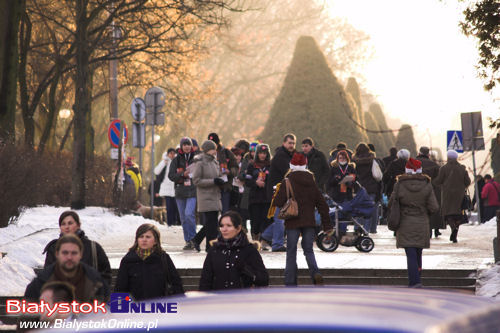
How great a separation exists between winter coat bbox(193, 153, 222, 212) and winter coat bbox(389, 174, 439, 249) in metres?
4.14

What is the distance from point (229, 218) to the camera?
841 cm

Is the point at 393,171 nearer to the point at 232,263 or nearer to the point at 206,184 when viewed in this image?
the point at 206,184

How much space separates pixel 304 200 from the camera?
40.8 feet

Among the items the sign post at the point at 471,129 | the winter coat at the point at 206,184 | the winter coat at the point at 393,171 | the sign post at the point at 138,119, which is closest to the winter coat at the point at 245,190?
the winter coat at the point at 206,184

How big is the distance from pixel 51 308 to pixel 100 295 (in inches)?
39.5

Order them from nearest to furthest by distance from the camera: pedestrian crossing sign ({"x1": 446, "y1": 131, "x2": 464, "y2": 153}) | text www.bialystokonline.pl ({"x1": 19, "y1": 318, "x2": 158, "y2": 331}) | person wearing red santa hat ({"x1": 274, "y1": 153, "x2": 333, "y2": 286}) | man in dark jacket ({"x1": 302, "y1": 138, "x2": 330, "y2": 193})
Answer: text www.bialystokonline.pl ({"x1": 19, "y1": 318, "x2": 158, "y2": 331})
person wearing red santa hat ({"x1": 274, "y1": 153, "x2": 333, "y2": 286})
man in dark jacket ({"x1": 302, "y1": 138, "x2": 330, "y2": 193})
pedestrian crossing sign ({"x1": 446, "y1": 131, "x2": 464, "y2": 153})

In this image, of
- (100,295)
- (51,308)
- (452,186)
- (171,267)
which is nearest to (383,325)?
(51,308)

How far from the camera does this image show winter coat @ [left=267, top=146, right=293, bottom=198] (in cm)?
1563

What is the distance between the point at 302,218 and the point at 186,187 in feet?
15.7

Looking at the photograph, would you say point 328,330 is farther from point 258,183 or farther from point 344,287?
point 258,183

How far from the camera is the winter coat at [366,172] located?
69.7ft

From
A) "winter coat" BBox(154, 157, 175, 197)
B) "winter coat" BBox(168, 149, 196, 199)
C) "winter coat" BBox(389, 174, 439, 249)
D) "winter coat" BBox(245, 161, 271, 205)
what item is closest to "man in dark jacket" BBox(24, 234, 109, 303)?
"winter coat" BBox(389, 174, 439, 249)

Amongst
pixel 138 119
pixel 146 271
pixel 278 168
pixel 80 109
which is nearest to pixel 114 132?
pixel 138 119

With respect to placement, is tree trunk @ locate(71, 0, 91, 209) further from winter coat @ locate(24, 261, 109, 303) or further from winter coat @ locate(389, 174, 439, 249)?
winter coat @ locate(24, 261, 109, 303)
